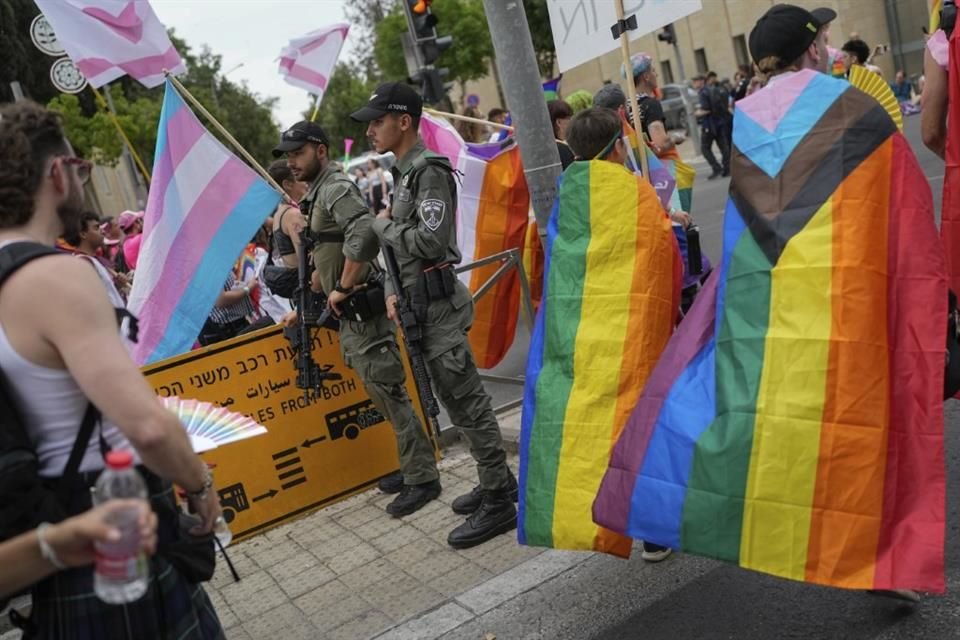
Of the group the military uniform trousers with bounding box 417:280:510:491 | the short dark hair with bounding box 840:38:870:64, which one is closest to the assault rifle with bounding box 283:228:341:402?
the military uniform trousers with bounding box 417:280:510:491

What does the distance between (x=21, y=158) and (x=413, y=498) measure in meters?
3.55

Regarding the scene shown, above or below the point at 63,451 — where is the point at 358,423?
below

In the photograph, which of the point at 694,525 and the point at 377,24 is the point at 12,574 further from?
the point at 377,24

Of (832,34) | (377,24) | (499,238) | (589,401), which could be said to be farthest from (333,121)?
(589,401)

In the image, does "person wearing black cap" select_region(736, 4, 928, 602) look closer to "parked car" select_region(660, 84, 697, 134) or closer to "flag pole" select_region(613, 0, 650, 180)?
"flag pole" select_region(613, 0, 650, 180)

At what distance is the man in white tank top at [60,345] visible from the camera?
1984mm

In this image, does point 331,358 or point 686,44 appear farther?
point 686,44

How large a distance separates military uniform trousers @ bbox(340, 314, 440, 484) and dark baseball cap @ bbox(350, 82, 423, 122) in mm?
1074

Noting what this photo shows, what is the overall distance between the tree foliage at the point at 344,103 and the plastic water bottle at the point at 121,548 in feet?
167

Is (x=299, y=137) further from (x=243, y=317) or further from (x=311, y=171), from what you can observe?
(x=243, y=317)

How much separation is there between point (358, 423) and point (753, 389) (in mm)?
3293

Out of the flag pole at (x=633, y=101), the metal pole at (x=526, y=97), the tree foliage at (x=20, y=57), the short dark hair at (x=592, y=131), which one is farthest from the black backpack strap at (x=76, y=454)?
the tree foliage at (x=20, y=57)

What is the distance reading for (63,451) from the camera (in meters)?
2.14

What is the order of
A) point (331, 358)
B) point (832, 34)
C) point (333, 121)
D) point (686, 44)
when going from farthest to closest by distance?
1. point (333, 121)
2. point (686, 44)
3. point (832, 34)
4. point (331, 358)
